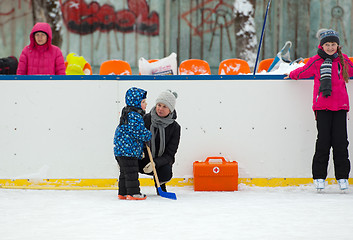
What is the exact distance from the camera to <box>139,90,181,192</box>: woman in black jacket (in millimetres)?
4910

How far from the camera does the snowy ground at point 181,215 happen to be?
134 inches

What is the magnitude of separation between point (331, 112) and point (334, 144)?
0.26 meters

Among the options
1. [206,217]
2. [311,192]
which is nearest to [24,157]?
[206,217]

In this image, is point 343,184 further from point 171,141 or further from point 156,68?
point 156,68

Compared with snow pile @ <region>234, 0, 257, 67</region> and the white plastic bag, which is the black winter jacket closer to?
the white plastic bag

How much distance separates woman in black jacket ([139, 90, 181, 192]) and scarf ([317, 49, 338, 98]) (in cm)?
117

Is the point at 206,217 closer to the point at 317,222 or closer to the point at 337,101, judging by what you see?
the point at 317,222

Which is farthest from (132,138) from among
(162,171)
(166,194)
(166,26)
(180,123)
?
(166,26)

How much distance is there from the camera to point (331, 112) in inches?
203

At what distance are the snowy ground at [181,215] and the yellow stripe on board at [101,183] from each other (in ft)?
0.32

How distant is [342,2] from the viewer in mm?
9586

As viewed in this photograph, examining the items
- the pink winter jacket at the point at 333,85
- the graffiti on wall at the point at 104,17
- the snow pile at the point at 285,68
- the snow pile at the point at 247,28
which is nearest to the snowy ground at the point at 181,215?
the pink winter jacket at the point at 333,85

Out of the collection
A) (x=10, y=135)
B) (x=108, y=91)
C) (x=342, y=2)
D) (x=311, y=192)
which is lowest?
(x=311, y=192)

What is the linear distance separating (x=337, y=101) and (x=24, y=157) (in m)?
2.57
